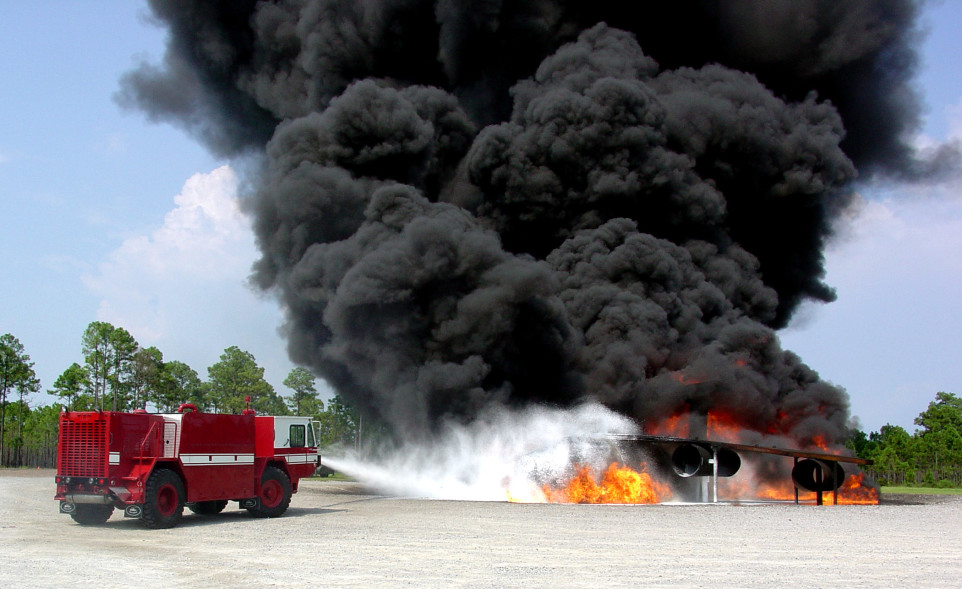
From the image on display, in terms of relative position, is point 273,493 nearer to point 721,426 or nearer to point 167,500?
point 167,500

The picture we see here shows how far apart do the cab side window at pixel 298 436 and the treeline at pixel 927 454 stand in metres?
54.7

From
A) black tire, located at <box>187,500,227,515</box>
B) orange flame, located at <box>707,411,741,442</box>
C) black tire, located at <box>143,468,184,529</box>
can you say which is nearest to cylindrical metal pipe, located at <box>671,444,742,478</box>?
orange flame, located at <box>707,411,741,442</box>

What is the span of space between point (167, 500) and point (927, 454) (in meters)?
68.2

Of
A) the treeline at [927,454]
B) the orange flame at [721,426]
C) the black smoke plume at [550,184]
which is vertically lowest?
the treeline at [927,454]

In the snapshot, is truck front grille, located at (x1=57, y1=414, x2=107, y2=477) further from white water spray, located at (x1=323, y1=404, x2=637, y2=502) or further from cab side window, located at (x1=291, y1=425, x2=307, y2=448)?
white water spray, located at (x1=323, y1=404, x2=637, y2=502)

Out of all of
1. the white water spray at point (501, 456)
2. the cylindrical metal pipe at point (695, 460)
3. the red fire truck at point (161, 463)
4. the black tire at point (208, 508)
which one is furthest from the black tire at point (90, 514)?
the cylindrical metal pipe at point (695, 460)

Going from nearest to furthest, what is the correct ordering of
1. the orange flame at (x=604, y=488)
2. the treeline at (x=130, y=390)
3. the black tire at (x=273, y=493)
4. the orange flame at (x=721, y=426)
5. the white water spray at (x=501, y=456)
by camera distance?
1. the black tire at (x=273, y=493)
2. the orange flame at (x=604, y=488)
3. the white water spray at (x=501, y=456)
4. the orange flame at (x=721, y=426)
5. the treeline at (x=130, y=390)

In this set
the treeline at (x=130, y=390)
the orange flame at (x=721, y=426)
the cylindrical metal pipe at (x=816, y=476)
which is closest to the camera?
the cylindrical metal pipe at (x=816, y=476)

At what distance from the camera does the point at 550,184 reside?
38156mm

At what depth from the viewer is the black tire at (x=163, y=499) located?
19.2m

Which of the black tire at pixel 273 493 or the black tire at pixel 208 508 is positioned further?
the black tire at pixel 208 508

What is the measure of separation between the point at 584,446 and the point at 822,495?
9.55 metres

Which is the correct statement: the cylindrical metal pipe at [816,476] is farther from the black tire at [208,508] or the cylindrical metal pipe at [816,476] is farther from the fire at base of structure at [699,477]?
the black tire at [208,508]

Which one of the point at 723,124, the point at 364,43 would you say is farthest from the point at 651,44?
the point at 364,43
